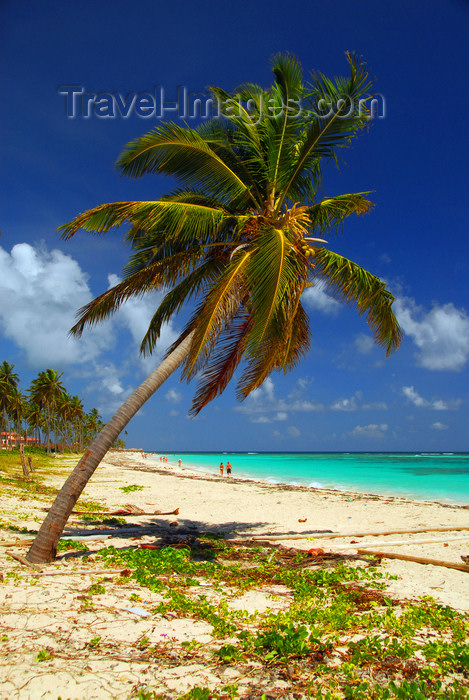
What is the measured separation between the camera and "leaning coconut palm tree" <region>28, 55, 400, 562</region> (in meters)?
6.55

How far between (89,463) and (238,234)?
4763 millimetres

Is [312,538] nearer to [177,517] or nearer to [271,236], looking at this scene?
[177,517]

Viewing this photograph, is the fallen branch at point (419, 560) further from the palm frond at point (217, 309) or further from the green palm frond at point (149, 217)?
the green palm frond at point (149, 217)

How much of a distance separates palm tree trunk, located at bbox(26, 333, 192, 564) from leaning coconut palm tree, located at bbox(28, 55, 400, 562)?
2 centimetres

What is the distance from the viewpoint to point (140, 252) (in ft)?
27.7

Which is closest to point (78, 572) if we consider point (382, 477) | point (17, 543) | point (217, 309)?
point (17, 543)

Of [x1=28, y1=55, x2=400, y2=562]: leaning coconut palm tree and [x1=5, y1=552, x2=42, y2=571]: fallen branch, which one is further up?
[x1=28, y1=55, x2=400, y2=562]: leaning coconut palm tree

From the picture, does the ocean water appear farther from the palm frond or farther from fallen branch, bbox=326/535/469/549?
the palm frond

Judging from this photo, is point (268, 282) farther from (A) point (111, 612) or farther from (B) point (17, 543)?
(B) point (17, 543)

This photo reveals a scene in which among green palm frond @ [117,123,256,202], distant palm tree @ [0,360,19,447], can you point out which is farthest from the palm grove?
green palm frond @ [117,123,256,202]

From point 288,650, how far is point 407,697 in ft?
3.29

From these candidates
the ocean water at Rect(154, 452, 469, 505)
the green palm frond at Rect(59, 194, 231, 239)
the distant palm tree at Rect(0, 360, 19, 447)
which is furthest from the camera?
the distant palm tree at Rect(0, 360, 19, 447)

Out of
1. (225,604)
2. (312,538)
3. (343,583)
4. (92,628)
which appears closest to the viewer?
(92,628)

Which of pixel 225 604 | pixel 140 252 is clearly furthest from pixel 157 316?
pixel 225 604
